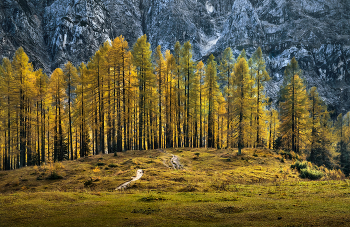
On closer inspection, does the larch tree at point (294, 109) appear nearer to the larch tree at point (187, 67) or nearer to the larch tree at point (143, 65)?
the larch tree at point (187, 67)

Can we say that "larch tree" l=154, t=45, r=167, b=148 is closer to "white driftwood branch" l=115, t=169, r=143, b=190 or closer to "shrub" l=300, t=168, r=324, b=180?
"white driftwood branch" l=115, t=169, r=143, b=190

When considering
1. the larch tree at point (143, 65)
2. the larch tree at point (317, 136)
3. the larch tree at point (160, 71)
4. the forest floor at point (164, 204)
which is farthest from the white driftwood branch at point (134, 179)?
the larch tree at point (317, 136)

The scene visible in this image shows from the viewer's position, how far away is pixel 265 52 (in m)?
196

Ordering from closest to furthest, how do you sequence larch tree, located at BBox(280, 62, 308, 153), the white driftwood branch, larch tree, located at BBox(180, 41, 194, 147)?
1. the white driftwood branch
2. larch tree, located at BBox(180, 41, 194, 147)
3. larch tree, located at BBox(280, 62, 308, 153)

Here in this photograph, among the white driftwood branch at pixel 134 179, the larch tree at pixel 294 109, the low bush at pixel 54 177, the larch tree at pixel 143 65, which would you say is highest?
the larch tree at pixel 143 65

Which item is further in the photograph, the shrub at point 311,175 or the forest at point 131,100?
the forest at point 131,100

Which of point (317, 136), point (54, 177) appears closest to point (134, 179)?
point (54, 177)

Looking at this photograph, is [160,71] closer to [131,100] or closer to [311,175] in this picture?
[131,100]

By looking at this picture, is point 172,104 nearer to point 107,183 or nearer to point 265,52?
point 107,183

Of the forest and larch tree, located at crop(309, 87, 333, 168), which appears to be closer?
the forest

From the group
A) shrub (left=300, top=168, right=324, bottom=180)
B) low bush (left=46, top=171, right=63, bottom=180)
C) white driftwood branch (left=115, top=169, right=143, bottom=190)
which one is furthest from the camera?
shrub (left=300, top=168, right=324, bottom=180)

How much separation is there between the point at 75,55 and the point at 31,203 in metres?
174

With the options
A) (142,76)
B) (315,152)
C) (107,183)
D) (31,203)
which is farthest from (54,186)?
(315,152)

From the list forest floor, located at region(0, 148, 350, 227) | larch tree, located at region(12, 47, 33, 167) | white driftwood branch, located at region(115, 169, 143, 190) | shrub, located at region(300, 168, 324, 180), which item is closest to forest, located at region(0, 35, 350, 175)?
larch tree, located at region(12, 47, 33, 167)
